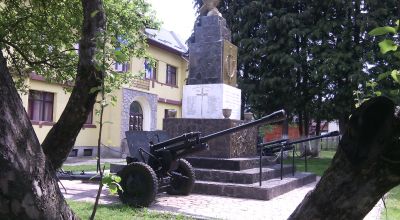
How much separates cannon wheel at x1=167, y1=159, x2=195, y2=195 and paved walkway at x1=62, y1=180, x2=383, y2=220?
0.16m

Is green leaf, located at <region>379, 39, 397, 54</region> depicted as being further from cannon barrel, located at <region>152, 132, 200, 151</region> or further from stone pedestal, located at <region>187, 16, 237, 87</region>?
stone pedestal, located at <region>187, 16, 237, 87</region>

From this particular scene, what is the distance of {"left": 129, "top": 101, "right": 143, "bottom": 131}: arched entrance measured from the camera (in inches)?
1038

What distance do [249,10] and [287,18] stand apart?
2.45 m

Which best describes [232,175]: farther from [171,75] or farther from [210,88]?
[171,75]

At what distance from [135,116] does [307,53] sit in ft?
35.6

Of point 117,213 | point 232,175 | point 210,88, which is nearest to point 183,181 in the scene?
point 232,175

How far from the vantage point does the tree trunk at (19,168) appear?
1.61 m

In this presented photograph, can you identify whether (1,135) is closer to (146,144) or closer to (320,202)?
(320,202)

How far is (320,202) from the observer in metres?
1.81

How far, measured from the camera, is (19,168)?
64.4 inches

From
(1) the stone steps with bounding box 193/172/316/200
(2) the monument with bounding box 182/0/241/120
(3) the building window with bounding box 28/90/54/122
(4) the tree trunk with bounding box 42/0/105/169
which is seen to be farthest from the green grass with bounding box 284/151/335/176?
(3) the building window with bounding box 28/90/54/122

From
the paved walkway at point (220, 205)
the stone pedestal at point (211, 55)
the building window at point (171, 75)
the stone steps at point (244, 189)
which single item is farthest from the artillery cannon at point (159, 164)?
the building window at point (171, 75)

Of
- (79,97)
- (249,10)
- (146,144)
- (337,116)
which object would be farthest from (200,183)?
(249,10)

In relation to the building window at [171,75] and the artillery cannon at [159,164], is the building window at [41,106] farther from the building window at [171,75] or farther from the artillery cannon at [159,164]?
the artillery cannon at [159,164]
